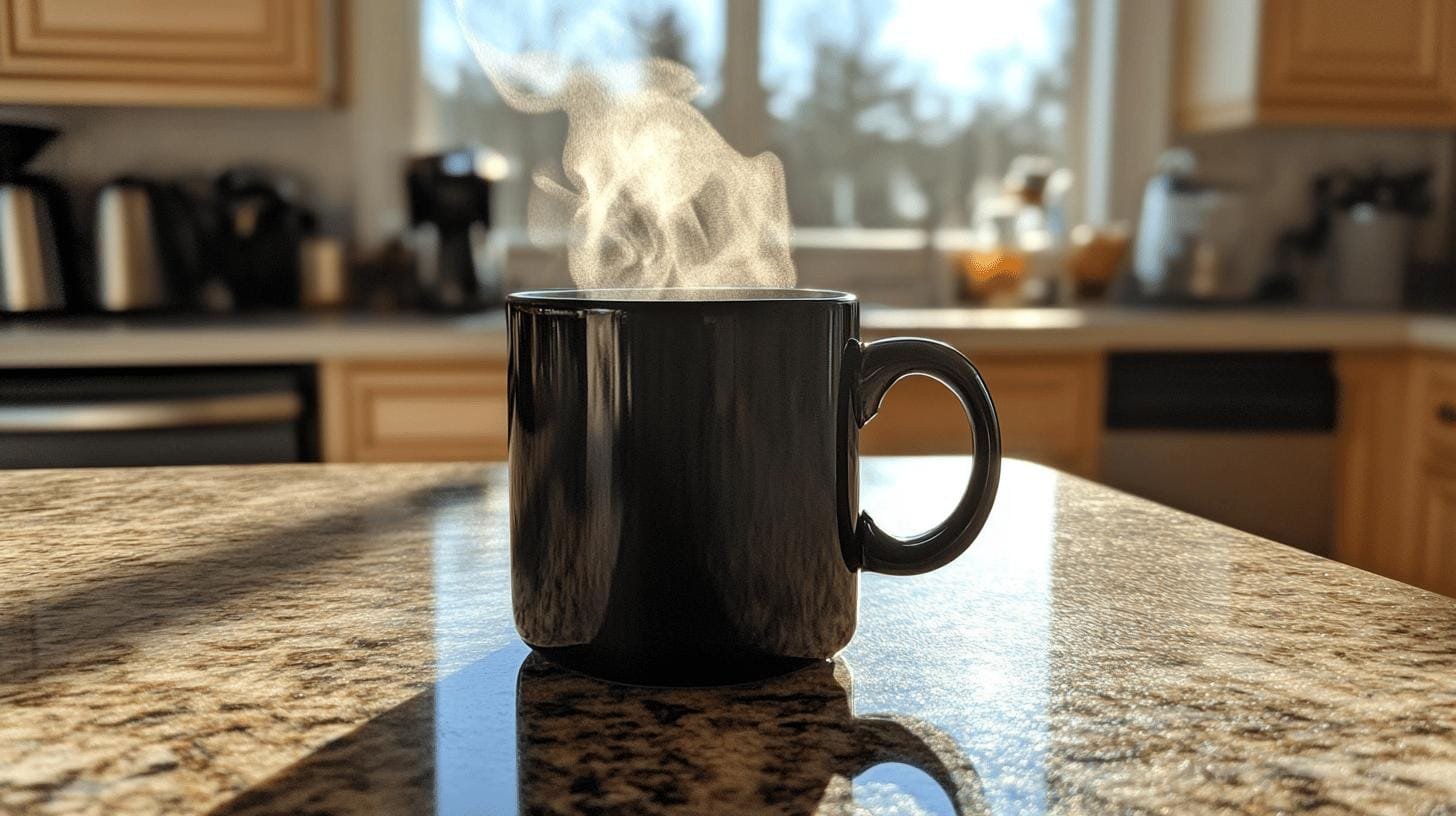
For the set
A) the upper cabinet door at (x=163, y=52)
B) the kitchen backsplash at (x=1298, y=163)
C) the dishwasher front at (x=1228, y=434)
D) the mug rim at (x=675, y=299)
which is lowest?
the dishwasher front at (x=1228, y=434)

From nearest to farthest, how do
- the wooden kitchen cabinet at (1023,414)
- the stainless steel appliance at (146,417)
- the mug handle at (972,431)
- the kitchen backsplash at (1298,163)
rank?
1. the mug handle at (972,431)
2. the stainless steel appliance at (146,417)
3. the wooden kitchen cabinet at (1023,414)
4. the kitchen backsplash at (1298,163)

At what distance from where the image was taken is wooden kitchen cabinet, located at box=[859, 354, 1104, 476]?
7.60ft

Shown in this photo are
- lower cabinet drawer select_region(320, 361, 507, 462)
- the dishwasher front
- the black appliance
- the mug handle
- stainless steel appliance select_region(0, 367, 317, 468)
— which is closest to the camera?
the mug handle

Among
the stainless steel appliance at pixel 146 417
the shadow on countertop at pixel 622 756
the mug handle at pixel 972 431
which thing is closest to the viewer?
the shadow on countertop at pixel 622 756

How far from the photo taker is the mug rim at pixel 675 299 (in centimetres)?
43

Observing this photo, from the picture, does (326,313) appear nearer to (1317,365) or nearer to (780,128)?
(780,128)

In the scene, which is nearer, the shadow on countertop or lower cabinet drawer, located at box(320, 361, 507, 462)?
the shadow on countertop

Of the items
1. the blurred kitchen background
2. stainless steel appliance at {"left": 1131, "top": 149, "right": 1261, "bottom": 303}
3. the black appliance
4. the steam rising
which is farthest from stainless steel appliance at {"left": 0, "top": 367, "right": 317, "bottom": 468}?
stainless steel appliance at {"left": 1131, "top": 149, "right": 1261, "bottom": 303}

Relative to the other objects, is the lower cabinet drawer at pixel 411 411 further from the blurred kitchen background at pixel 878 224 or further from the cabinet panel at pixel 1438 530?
the cabinet panel at pixel 1438 530

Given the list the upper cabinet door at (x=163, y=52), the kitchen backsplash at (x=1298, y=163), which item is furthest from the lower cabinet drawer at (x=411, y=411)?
the kitchen backsplash at (x=1298, y=163)

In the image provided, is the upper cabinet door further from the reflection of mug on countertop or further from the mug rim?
the reflection of mug on countertop

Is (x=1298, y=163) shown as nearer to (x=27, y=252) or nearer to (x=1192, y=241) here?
(x=1192, y=241)

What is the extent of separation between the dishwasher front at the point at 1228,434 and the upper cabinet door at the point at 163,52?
1.70 metres

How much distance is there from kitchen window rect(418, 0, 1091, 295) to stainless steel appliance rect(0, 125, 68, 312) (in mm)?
874
